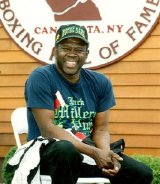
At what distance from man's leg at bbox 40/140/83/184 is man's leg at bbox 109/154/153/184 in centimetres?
37

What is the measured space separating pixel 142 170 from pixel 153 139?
225cm

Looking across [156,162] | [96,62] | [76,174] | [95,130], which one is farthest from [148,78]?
[76,174]

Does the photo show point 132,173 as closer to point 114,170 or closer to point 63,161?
point 114,170

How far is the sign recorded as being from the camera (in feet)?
21.1

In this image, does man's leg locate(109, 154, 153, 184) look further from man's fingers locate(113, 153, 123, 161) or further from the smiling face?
the smiling face

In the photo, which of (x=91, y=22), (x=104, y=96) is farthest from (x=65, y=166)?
(x=91, y=22)

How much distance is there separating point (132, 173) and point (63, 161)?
1.81 feet

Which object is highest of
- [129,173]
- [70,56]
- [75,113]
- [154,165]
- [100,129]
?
[70,56]

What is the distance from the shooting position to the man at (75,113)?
4164mm

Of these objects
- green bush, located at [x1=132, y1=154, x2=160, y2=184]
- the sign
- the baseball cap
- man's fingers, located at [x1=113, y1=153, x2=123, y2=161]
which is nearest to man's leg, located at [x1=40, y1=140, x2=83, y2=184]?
man's fingers, located at [x1=113, y1=153, x2=123, y2=161]

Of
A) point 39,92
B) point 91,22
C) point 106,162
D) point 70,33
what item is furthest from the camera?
point 91,22

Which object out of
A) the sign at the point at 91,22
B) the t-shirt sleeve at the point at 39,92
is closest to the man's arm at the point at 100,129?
the t-shirt sleeve at the point at 39,92

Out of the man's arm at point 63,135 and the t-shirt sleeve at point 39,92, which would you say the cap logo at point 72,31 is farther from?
the man's arm at point 63,135

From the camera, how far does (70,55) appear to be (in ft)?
14.4
